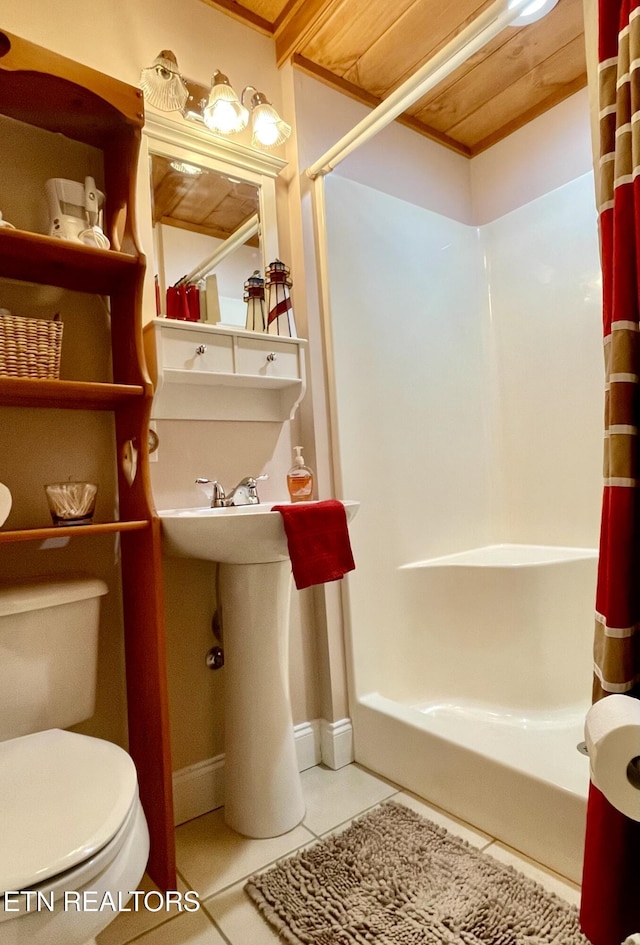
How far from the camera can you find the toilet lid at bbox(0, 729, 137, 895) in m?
0.74

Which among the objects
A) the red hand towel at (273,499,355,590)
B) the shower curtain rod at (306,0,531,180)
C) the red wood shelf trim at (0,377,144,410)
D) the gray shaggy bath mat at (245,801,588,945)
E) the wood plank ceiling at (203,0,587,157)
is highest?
the wood plank ceiling at (203,0,587,157)

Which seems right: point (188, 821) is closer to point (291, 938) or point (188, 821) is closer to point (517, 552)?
point (291, 938)

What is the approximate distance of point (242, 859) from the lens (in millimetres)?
1383

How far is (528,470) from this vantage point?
7.77ft

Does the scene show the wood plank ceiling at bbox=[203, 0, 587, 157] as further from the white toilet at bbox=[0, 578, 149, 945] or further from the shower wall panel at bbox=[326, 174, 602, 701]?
the white toilet at bbox=[0, 578, 149, 945]

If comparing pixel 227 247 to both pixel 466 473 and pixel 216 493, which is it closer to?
pixel 216 493

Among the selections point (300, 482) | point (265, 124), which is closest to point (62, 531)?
point (300, 482)

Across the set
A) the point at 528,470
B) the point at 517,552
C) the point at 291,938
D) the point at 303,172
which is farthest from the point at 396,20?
the point at 291,938

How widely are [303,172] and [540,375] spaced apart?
1.27 m

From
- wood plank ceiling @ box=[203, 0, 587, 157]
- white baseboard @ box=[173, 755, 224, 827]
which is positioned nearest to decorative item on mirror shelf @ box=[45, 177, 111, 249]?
wood plank ceiling @ box=[203, 0, 587, 157]

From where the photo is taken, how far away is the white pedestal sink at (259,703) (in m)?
1.47

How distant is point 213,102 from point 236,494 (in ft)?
3.91

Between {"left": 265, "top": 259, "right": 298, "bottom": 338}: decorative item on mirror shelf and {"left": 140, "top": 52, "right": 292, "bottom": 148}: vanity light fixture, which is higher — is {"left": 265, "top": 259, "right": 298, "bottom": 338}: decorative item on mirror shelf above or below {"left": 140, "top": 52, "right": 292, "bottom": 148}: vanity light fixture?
below

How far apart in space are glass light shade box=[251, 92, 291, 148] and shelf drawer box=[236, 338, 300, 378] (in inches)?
26.3
